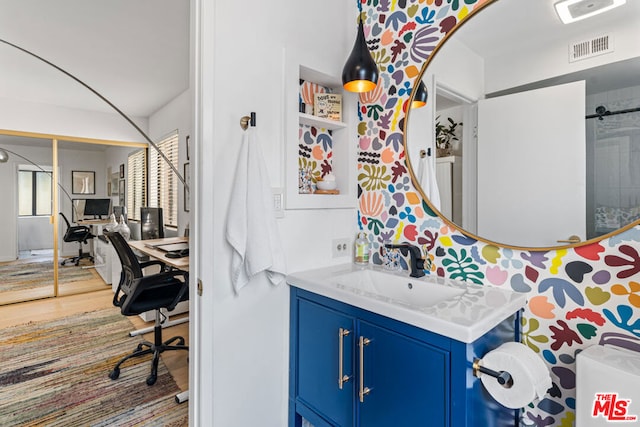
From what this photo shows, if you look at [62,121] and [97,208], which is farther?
[97,208]

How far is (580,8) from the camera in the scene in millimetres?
1095

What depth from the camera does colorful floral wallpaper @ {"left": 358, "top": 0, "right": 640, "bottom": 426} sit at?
104cm

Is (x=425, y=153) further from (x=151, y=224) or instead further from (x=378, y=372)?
(x=151, y=224)

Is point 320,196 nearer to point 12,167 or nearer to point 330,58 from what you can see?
point 330,58

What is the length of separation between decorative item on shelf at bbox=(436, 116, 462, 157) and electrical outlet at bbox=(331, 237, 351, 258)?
0.67 metres

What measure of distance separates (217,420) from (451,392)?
37.9 inches

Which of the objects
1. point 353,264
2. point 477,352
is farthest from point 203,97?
point 477,352

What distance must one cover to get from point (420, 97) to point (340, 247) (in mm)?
867

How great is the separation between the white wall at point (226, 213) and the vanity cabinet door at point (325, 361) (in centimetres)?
13

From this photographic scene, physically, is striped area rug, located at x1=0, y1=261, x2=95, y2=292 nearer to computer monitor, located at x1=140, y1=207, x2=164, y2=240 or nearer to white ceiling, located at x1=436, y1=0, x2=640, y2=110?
computer monitor, located at x1=140, y1=207, x2=164, y2=240

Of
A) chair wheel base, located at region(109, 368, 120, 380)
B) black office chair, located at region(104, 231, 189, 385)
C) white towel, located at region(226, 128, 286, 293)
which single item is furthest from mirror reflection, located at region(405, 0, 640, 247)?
chair wheel base, located at region(109, 368, 120, 380)

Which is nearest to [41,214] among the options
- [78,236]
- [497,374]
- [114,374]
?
[78,236]

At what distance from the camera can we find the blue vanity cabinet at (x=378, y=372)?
942 millimetres

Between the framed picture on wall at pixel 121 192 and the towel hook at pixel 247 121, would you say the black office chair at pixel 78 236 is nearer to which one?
the framed picture on wall at pixel 121 192
